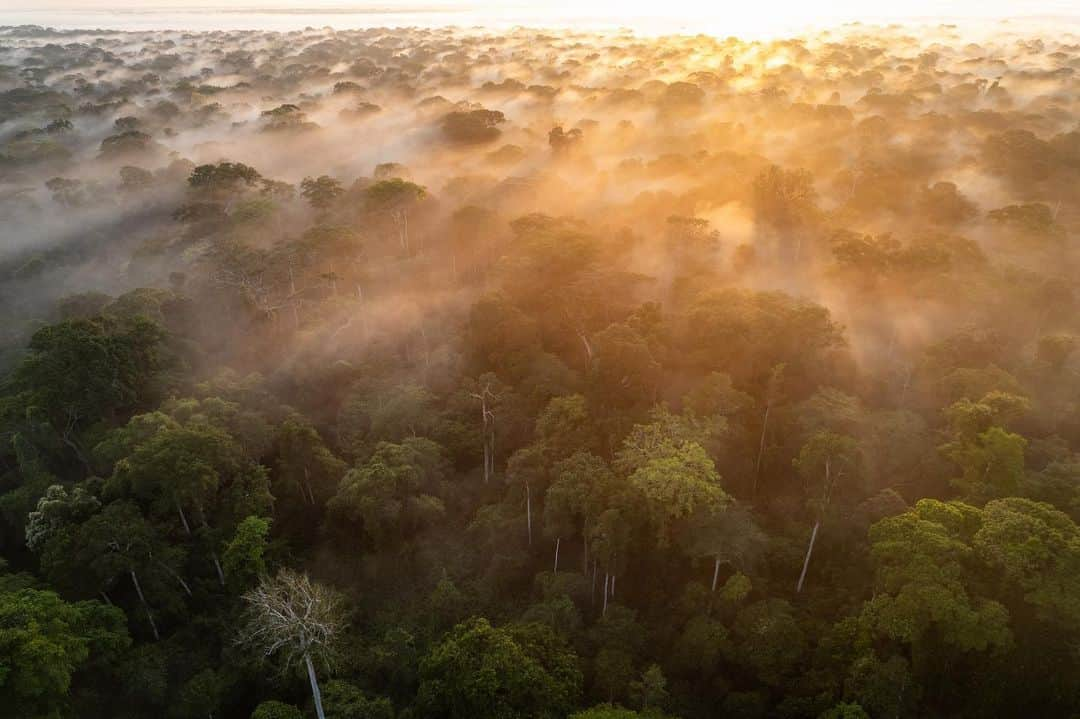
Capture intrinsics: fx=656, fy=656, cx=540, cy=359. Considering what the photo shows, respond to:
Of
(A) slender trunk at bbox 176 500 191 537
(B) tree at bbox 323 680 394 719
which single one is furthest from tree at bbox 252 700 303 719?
(A) slender trunk at bbox 176 500 191 537

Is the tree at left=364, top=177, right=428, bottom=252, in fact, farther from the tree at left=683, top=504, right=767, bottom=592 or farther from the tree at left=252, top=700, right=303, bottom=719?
the tree at left=252, top=700, right=303, bottom=719

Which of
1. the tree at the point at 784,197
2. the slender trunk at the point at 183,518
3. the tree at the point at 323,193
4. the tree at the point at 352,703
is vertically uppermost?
the tree at the point at 784,197

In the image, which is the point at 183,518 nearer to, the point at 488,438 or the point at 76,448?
the point at 76,448

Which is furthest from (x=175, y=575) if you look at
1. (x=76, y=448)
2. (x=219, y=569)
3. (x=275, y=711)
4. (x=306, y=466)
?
(x=76, y=448)

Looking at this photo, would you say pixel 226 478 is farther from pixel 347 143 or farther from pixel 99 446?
pixel 347 143

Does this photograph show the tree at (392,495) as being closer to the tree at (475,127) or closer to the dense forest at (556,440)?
the dense forest at (556,440)

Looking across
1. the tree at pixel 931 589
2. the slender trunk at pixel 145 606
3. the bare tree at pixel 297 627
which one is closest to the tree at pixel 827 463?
the tree at pixel 931 589

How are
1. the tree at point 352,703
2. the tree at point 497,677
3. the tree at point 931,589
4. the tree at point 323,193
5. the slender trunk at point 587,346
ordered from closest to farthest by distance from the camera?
the tree at point 931,589, the tree at point 497,677, the tree at point 352,703, the slender trunk at point 587,346, the tree at point 323,193
